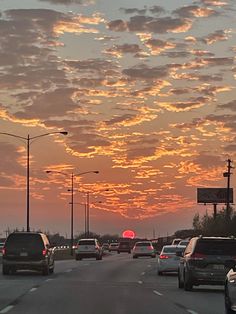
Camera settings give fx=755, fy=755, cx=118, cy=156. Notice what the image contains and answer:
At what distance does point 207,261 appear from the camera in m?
26.1

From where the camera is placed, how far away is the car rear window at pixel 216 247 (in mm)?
26375

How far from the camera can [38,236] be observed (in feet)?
122

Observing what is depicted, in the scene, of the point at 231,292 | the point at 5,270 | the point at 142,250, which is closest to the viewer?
the point at 231,292

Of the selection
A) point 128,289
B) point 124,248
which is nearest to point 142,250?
point 124,248

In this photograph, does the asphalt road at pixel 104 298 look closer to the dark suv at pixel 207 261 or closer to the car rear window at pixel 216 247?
the dark suv at pixel 207 261

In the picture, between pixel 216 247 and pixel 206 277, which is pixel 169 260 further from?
pixel 206 277

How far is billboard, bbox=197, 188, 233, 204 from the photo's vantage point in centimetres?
13700

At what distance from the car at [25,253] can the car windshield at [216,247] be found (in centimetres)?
1195

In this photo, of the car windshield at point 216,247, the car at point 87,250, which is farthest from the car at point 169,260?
the car at point 87,250

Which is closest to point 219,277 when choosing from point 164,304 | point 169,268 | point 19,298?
point 164,304

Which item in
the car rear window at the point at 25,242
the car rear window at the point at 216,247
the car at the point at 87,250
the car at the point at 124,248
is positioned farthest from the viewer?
the car at the point at 124,248

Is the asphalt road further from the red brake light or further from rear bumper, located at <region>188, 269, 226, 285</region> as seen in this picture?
the red brake light

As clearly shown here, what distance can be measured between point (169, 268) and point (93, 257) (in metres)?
29.8

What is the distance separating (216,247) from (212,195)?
112246 mm
